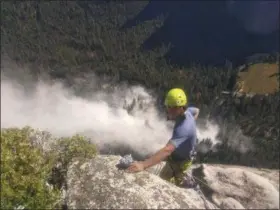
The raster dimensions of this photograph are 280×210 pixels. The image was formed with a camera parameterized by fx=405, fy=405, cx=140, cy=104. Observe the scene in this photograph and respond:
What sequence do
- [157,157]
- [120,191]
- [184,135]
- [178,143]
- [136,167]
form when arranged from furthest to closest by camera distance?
[184,135]
[178,143]
[136,167]
[157,157]
[120,191]

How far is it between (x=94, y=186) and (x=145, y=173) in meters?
1.67

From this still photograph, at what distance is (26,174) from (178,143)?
476 cm

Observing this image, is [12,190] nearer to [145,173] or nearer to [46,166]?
[46,166]

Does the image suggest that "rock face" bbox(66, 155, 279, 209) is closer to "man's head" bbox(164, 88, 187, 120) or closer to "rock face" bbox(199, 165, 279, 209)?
"rock face" bbox(199, 165, 279, 209)

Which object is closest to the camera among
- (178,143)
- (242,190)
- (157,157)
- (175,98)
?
(157,157)

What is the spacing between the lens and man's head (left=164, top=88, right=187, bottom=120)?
12.6 m

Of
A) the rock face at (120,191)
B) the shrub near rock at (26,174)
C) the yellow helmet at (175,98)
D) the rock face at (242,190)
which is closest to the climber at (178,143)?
the yellow helmet at (175,98)

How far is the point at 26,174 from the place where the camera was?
12.2 m

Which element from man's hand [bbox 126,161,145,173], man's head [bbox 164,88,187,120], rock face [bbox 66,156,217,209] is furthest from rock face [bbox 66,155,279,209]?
man's head [bbox 164,88,187,120]

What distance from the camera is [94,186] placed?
485 inches

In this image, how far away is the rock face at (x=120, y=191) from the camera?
11.5m

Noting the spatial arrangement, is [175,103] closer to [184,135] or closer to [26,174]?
[184,135]

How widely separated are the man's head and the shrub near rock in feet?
14.0

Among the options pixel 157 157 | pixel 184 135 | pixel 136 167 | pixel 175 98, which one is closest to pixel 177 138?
pixel 184 135
